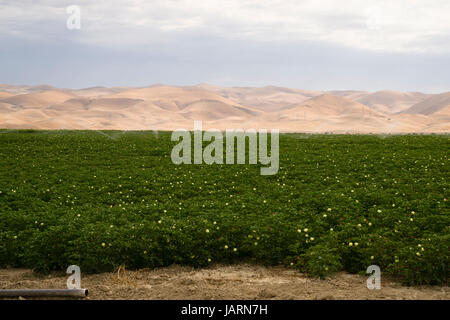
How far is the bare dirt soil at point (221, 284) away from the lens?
9268 mm

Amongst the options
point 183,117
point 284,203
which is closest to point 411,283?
point 284,203

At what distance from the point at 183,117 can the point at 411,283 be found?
16344cm

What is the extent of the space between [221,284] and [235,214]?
421cm

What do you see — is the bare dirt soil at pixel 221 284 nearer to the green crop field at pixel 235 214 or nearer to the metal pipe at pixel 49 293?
the green crop field at pixel 235 214

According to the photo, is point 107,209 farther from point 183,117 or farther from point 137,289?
point 183,117

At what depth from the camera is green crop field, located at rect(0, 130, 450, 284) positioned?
38.2 feet

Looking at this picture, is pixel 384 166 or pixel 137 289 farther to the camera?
pixel 384 166

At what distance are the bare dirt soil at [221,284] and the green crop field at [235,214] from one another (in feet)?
1.28

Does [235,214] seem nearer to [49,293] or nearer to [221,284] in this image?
[221,284]

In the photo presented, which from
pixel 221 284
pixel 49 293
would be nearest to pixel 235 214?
pixel 221 284

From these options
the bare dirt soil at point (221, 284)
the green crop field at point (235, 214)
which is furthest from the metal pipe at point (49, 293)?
the green crop field at point (235, 214)

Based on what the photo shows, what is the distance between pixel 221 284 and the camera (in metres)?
10.3
